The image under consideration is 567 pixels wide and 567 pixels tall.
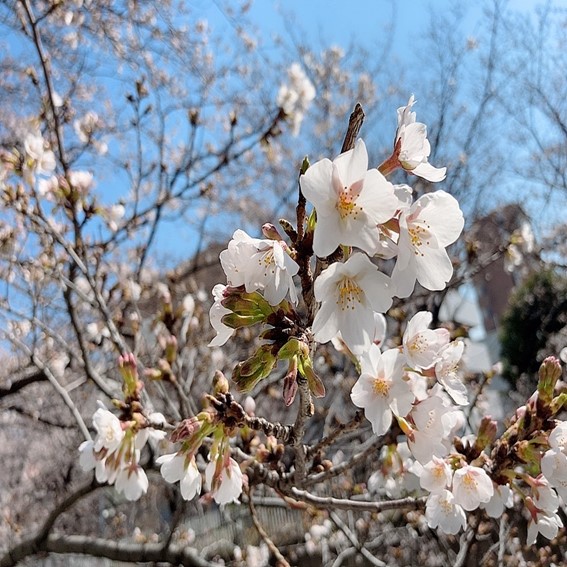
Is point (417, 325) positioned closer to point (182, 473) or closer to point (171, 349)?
point (182, 473)

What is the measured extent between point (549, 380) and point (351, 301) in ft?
1.97

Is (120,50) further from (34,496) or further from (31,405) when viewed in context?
(34,496)

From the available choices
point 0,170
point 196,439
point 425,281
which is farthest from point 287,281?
point 0,170

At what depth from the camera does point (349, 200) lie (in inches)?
30.5

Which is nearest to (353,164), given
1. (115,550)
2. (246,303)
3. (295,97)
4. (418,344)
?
(246,303)

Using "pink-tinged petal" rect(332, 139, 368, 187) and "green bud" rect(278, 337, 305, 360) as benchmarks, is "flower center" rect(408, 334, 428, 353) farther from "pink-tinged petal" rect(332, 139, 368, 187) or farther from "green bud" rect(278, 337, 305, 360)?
"pink-tinged petal" rect(332, 139, 368, 187)

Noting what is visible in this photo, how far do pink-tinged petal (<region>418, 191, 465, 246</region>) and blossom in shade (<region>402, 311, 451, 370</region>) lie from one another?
0.69 ft

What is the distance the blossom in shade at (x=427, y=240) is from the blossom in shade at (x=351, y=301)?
0.12 ft

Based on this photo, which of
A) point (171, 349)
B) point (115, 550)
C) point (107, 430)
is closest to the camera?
point (107, 430)

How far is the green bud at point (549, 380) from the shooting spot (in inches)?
44.3

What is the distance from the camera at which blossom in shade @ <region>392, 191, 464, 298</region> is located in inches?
31.0

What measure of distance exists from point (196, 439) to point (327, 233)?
55cm

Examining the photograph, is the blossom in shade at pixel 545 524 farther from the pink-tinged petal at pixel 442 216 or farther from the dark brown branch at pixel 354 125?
the dark brown branch at pixel 354 125

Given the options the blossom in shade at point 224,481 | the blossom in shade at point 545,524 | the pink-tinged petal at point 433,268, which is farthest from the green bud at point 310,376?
the blossom in shade at point 545,524
